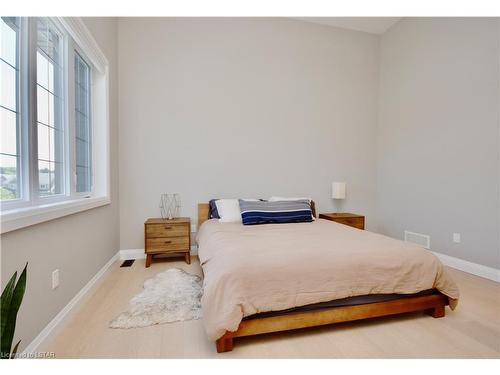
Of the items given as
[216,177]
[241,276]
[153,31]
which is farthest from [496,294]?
[153,31]

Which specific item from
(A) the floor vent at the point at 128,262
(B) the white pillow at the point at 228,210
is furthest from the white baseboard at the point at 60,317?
(B) the white pillow at the point at 228,210

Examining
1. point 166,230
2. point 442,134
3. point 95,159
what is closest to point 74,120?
point 95,159

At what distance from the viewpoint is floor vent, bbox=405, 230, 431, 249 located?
11.0ft

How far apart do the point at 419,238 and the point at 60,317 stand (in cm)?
390

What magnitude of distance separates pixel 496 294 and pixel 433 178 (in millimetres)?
1447

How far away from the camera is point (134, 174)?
331 centimetres

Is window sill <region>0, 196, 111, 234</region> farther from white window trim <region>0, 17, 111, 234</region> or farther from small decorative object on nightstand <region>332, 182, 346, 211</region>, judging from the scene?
small decorative object on nightstand <region>332, 182, 346, 211</region>

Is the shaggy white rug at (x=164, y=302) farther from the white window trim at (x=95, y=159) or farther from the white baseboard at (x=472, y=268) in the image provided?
the white baseboard at (x=472, y=268)

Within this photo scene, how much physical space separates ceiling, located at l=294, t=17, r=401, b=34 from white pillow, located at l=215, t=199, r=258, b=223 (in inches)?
111

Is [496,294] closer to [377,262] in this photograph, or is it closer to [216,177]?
[377,262]

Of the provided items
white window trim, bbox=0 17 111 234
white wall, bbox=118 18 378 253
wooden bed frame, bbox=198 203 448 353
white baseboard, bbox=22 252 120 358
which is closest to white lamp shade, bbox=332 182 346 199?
white wall, bbox=118 18 378 253

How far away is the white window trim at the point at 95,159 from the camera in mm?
1299

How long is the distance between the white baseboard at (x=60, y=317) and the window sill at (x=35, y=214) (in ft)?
2.12

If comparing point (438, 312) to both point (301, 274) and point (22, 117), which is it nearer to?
point (301, 274)
